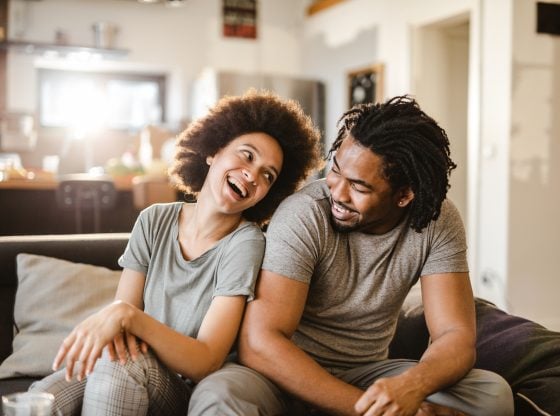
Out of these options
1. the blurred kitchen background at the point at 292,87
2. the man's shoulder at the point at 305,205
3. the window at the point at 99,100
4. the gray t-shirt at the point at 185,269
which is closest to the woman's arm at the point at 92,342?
the gray t-shirt at the point at 185,269

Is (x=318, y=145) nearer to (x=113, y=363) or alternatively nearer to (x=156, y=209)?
(x=156, y=209)

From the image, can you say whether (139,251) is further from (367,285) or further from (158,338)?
(367,285)

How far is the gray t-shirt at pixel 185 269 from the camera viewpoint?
1693 mm

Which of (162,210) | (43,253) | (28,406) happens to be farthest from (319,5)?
(28,406)

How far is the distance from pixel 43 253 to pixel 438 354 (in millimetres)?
1293

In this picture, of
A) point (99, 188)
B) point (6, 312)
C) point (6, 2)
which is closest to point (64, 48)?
point (6, 2)

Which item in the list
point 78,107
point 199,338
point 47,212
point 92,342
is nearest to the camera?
point 92,342

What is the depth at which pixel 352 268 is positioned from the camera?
1811mm

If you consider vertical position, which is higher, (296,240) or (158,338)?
(296,240)

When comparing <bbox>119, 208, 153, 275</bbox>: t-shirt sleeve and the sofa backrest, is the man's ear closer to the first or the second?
<bbox>119, 208, 153, 275</bbox>: t-shirt sleeve

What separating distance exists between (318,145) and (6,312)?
43.4 inches

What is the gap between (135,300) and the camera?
6.03ft

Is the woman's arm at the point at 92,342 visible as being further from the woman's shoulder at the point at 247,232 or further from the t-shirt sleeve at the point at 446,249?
the t-shirt sleeve at the point at 446,249

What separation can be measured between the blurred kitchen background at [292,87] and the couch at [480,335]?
0.65 m
